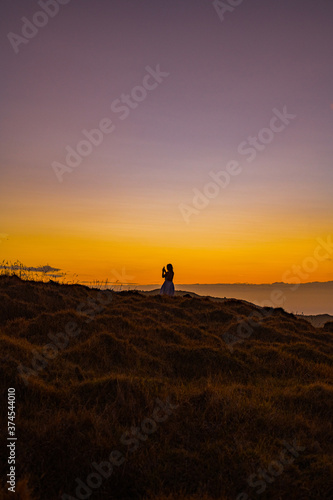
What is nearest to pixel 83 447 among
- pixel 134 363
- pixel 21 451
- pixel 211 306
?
pixel 21 451

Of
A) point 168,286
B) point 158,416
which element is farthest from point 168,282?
point 158,416

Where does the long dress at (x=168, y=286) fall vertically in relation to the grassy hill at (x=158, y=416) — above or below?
above

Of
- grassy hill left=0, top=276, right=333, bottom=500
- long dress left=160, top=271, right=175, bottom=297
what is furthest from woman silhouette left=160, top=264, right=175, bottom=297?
grassy hill left=0, top=276, right=333, bottom=500

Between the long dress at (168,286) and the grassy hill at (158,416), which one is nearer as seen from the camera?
the grassy hill at (158,416)

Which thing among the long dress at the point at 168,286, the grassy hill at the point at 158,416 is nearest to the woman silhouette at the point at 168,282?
the long dress at the point at 168,286

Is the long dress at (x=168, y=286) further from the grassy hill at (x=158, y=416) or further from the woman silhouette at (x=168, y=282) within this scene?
the grassy hill at (x=158, y=416)

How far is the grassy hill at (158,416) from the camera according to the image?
4902mm

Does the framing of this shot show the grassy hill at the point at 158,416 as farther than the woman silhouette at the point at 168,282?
No

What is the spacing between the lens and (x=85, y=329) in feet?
38.5

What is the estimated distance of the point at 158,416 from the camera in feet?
21.2

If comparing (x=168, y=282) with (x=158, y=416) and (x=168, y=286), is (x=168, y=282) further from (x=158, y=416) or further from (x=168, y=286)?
(x=158, y=416)

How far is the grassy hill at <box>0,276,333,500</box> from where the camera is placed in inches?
193

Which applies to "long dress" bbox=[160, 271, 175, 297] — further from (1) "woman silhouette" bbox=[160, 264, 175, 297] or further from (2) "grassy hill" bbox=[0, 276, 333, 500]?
(2) "grassy hill" bbox=[0, 276, 333, 500]

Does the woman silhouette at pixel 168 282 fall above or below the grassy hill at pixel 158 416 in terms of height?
above
